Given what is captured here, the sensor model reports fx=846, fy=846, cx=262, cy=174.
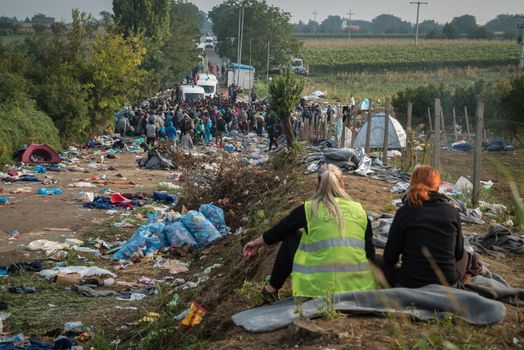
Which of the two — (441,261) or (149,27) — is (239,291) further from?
(149,27)

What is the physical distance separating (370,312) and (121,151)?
81.4ft

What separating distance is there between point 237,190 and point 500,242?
7.37 metres

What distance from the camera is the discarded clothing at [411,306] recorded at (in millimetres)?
5262

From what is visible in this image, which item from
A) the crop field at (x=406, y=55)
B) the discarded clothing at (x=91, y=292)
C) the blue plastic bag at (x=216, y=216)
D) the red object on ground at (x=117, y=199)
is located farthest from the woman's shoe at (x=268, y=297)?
the crop field at (x=406, y=55)

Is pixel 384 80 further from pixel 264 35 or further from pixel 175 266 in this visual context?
pixel 175 266

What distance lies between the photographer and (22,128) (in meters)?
25.8

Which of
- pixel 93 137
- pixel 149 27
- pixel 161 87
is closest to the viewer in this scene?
pixel 93 137

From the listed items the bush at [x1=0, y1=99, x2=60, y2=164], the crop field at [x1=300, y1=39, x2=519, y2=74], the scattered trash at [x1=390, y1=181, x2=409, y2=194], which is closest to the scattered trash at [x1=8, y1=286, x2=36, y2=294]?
the scattered trash at [x1=390, y1=181, x2=409, y2=194]

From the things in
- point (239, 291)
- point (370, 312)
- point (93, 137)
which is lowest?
point (93, 137)

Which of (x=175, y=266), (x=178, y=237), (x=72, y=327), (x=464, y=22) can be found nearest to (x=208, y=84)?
(x=178, y=237)

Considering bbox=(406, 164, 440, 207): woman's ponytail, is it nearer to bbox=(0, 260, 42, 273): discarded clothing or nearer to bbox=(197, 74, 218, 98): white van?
bbox=(0, 260, 42, 273): discarded clothing

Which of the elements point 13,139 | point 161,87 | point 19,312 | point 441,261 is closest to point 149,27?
point 161,87

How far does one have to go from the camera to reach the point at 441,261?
5789 mm

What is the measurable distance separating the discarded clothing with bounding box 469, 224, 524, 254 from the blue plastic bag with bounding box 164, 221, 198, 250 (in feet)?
16.3
